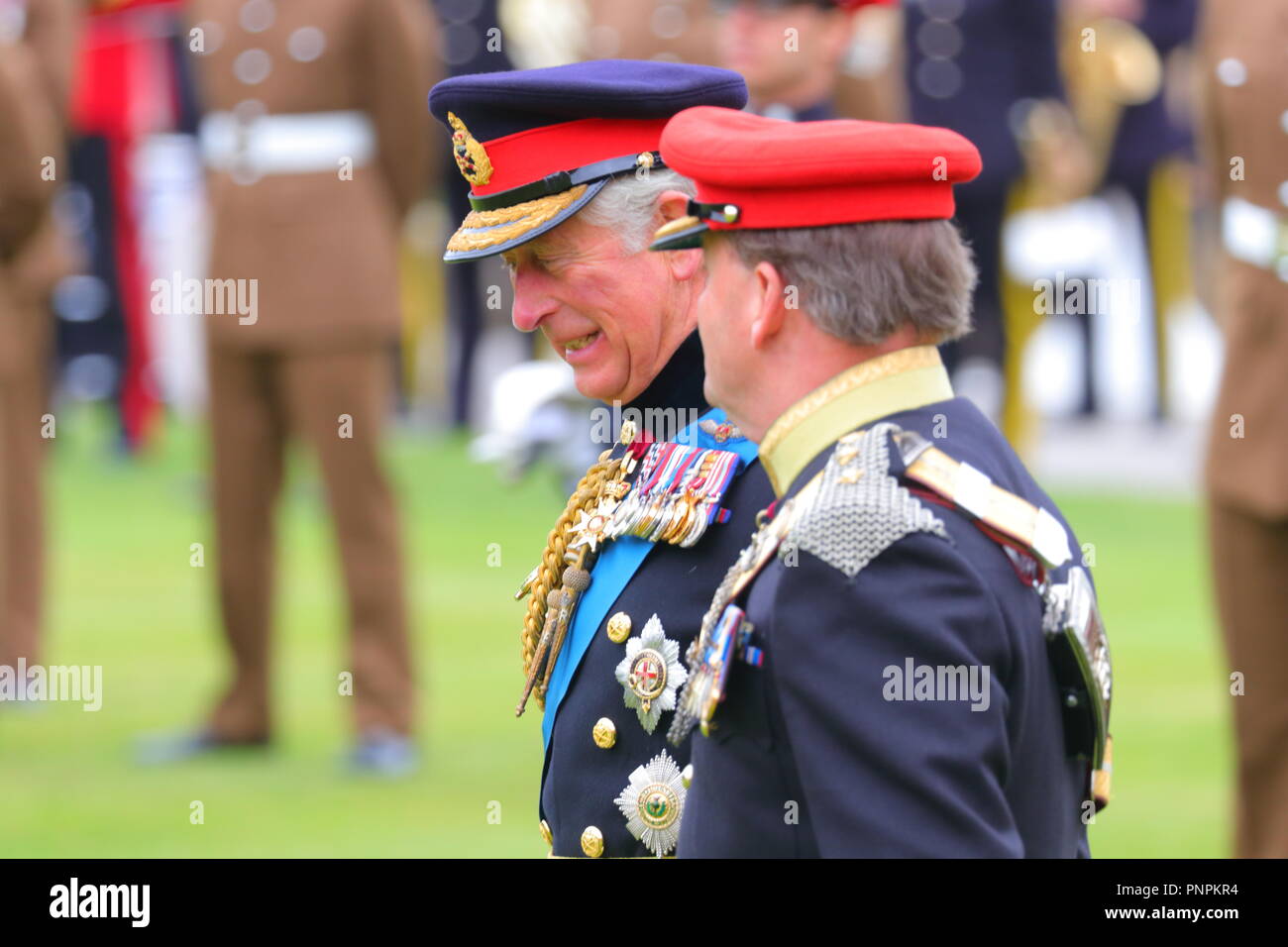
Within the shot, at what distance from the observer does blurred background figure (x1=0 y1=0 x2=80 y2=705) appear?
6.75 metres

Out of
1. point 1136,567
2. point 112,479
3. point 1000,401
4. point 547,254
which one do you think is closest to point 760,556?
point 547,254

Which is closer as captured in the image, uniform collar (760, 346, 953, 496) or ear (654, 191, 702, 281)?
uniform collar (760, 346, 953, 496)

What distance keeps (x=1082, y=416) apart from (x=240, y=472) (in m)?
8.10

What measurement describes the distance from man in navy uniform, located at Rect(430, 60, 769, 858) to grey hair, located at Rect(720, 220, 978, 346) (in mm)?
462

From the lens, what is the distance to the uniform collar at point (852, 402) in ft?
7.64

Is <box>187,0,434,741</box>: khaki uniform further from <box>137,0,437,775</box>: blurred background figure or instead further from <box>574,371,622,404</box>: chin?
<box>574,371,622,404</box>: chin

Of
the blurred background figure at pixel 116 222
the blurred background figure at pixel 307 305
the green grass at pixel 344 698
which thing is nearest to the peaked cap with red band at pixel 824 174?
the green grass at pixel 344 698

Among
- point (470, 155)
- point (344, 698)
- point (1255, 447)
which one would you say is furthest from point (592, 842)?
point (344, 698)

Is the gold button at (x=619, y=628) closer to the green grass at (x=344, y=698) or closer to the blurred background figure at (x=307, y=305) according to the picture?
the green grass at (x=344, y=698)

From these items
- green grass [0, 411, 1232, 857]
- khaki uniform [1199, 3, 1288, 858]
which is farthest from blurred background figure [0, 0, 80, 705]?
khaki uniform [1199, 3, 1288, 858]

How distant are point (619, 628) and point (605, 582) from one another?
9 cm

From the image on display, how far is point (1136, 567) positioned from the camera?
9414 mm

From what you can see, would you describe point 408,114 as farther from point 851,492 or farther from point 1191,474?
point 1191,474

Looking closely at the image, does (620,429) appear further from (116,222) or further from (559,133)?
(116,222)
